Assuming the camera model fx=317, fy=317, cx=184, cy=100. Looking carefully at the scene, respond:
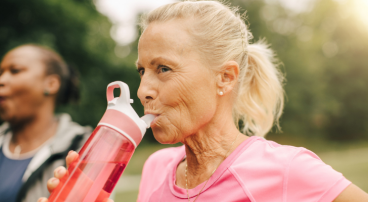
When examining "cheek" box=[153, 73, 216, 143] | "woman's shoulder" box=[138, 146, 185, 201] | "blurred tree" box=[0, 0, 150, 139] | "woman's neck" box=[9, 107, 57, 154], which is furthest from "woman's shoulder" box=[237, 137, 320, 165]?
"blurred tree" box=[0, 0, 150, 139]

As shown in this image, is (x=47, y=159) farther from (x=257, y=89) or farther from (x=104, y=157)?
(x=257, y=89)

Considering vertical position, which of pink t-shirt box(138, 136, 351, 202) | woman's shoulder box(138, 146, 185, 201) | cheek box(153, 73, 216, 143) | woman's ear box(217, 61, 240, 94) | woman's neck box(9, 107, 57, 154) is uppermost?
woman's ear box(217, 61, 240, 94)

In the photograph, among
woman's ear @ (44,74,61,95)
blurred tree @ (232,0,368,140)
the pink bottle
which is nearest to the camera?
the pink bottle

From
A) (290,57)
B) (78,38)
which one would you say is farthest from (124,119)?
(290,57)

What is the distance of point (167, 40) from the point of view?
179cm

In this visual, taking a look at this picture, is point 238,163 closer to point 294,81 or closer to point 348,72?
point 294,81

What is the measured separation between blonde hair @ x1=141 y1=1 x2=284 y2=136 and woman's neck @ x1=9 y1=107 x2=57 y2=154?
1901 mm

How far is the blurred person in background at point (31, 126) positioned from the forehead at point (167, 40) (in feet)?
5.63

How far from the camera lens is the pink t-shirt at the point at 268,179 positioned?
62.2 inches

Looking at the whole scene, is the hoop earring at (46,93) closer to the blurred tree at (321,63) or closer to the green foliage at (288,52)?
the green foliage at (288,52)

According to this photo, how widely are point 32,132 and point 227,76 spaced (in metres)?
2.38

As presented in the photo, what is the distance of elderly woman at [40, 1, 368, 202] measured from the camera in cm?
163

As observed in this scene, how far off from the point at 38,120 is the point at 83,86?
12.0 m

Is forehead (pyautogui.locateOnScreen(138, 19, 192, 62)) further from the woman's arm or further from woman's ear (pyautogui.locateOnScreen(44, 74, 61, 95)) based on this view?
woman's ear (pyautogui.locateOnScreen(44, 74, 61, 95))
